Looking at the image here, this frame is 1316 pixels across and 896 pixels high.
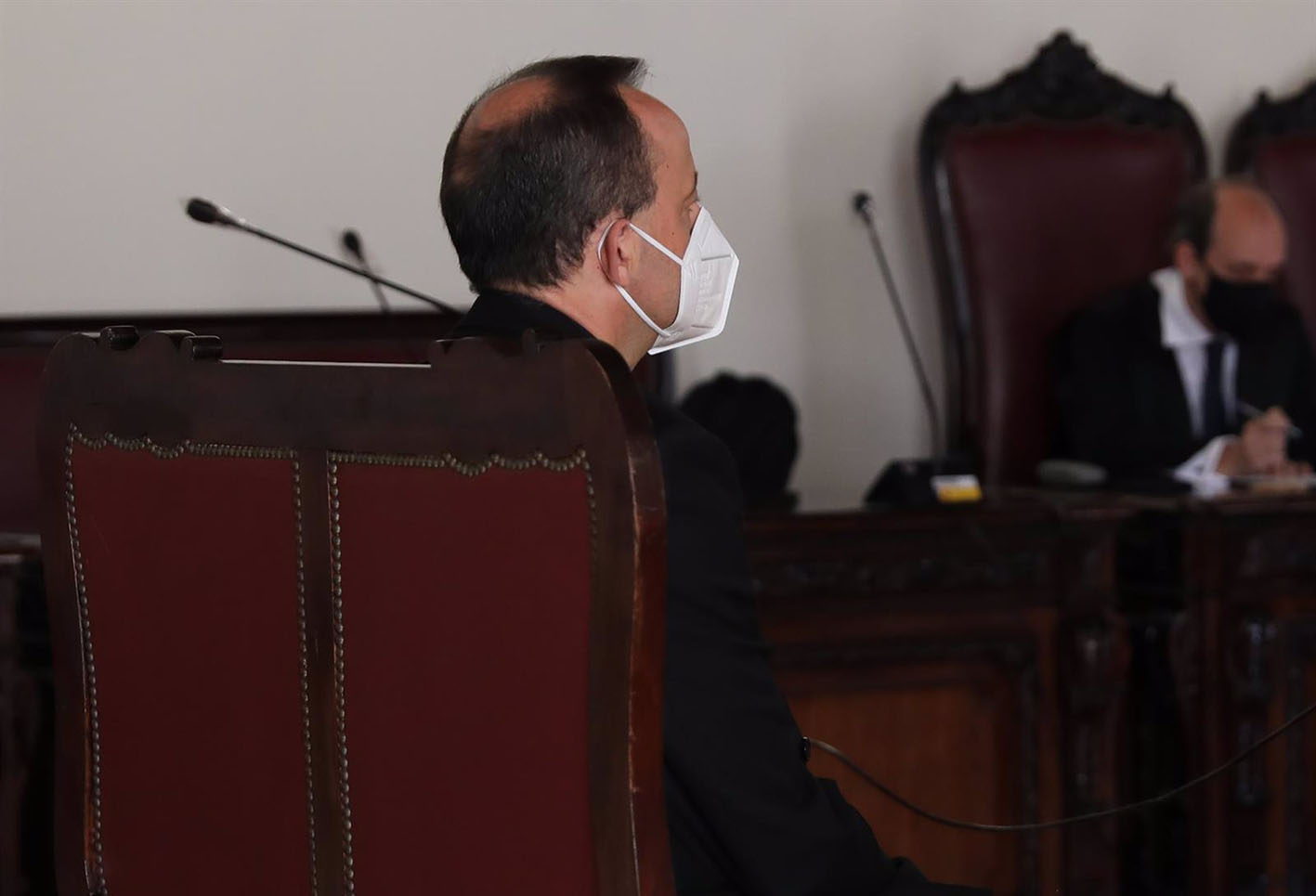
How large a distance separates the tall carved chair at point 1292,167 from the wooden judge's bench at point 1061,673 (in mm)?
1433

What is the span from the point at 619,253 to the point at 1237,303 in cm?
262

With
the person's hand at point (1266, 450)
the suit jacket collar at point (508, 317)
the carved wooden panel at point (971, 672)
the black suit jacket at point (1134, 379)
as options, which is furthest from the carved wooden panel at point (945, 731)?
the suit jacket collar at point (508, 317)

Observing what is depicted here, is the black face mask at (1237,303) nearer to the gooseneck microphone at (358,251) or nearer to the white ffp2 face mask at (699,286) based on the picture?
the gooseneck microphone at (358,251)

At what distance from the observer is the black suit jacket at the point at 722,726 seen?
4.14ft

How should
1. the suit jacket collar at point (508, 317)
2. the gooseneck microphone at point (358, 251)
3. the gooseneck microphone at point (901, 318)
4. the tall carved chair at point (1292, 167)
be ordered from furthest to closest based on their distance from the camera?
the tall carved chair at point (1292, 167) → the gooseneck microphone at point (901, 318) → the gooseneck microphone at point (358, 251) → the suit jacket collar at point (508, 317)

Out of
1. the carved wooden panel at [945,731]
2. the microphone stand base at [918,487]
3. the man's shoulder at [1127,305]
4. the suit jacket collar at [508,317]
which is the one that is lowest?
the carved wooden panel at [945,731]

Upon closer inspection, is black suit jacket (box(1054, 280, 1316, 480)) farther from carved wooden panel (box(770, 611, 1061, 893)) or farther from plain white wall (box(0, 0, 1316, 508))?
carved wooden panel (box(770, 611, 1061, 893))

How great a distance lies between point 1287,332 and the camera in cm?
400

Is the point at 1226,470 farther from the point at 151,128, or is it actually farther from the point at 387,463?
the point at 387,463

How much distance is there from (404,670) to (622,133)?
51 cm

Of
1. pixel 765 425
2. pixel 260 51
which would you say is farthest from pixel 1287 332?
pixel 260 51

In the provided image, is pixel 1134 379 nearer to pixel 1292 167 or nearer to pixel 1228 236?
pixel 1228 236

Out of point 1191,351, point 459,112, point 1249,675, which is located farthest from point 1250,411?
point 459,112

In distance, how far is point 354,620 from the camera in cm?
127
